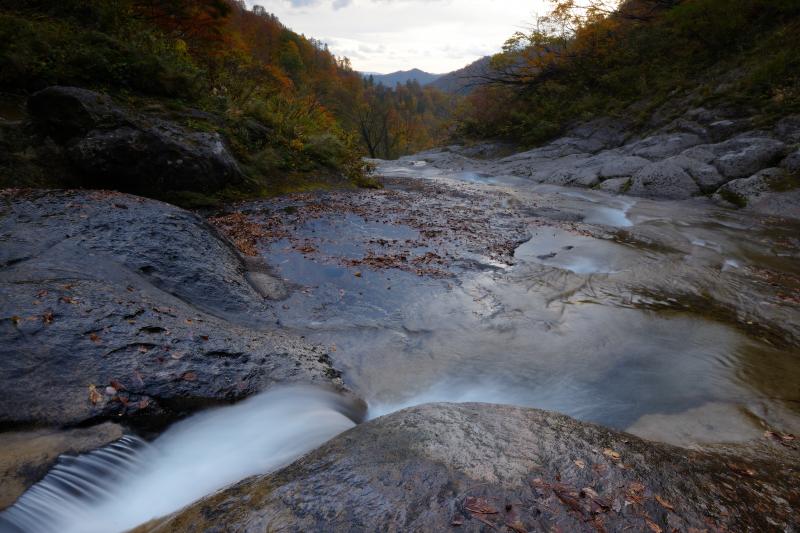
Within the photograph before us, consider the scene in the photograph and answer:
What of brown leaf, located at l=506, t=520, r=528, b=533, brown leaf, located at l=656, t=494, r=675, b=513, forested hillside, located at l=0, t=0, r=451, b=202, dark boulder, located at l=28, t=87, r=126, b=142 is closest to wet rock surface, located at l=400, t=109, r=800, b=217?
forested hillside, located at l=0, t=0, r=451, b=202

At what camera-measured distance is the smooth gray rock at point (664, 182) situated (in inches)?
510

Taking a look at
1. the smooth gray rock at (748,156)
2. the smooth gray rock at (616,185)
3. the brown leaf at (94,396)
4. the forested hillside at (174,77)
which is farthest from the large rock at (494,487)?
the smooth gray rock at (616,185)

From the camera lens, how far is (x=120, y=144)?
25.3 ft

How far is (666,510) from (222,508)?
2.02m

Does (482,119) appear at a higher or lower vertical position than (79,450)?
higher

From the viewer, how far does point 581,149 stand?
21047mm

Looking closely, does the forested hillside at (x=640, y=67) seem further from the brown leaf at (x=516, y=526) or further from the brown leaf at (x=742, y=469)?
the brown leaf at (x=516, y=526)

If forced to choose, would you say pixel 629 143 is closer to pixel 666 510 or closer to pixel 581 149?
pixel 581 149

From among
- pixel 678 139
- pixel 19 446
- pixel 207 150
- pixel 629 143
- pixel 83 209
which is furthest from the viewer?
pixel 629 143

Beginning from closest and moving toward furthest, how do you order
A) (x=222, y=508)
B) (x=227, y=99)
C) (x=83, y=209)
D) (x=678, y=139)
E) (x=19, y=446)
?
(x=222, y=508), (x=19, y=446), (x=83, y=209), (x=227, y=99), (x=678, y=139)

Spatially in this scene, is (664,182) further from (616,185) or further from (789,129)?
(789,129)

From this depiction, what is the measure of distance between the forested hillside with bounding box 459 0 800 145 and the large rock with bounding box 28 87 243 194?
691 inches

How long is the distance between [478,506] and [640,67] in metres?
27.9

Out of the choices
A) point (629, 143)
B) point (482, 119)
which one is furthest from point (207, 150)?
point (482, 119)
